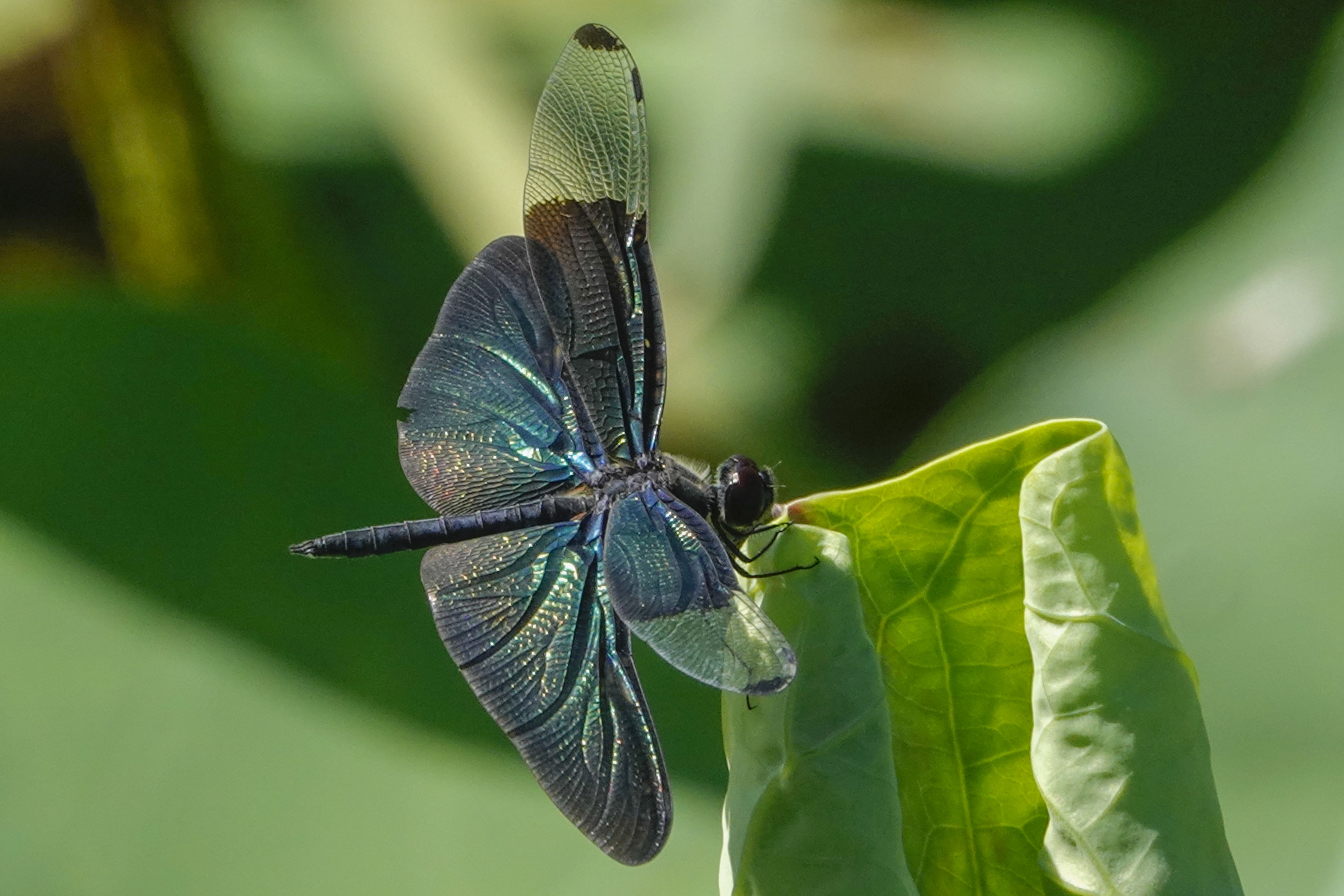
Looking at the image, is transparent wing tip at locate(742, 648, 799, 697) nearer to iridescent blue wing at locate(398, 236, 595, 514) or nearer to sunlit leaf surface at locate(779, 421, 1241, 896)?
sunlit leaf surface at locate(779, 421, 1241, 896)

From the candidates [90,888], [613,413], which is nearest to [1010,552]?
[613,413]

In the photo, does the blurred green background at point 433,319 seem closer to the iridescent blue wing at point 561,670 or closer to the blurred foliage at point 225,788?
the blurred foliage at point 225,788

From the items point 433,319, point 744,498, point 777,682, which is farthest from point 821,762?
point 433,319

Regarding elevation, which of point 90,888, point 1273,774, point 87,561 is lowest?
point 90,888

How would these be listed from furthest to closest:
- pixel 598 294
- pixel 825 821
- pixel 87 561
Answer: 1. pixel 87 561
2. pixel 598 294
3. pixel 825 821

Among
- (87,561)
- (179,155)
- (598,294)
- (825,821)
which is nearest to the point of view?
(825,821)

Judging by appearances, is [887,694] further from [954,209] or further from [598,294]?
[954,209]
